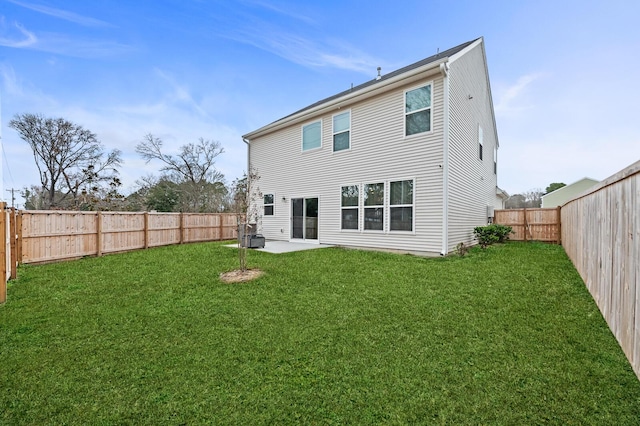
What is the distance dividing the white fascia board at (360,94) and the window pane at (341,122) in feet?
1.03

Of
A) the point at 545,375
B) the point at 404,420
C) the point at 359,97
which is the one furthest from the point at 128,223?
the point at 545,375

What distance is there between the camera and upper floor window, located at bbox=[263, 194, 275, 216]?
12.8m

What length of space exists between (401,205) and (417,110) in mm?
2819

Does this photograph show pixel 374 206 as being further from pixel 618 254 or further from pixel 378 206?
pixel 618 254

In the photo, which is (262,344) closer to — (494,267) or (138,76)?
(494,267)

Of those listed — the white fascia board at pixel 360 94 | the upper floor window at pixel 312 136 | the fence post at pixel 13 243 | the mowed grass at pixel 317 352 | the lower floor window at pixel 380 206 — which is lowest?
the mowed grass at pixel 317 352

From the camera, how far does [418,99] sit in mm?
8492

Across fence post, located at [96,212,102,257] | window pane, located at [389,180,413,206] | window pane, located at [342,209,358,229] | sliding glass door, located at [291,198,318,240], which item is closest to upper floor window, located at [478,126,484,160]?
window pane, located at [389,180,413,206]

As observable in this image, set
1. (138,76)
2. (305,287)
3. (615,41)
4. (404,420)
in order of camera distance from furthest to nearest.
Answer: (138,76) < (615,41) < (305,287) < (404,420)

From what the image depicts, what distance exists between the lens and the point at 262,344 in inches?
135

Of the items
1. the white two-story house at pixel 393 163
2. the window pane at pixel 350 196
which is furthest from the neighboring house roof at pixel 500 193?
the window pane at pixel 350 196

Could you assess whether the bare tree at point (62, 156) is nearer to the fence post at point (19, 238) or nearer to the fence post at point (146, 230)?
the fence post at point (146, 230)

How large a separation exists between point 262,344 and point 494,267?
548 centimetres

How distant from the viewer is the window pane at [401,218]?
8531mm
